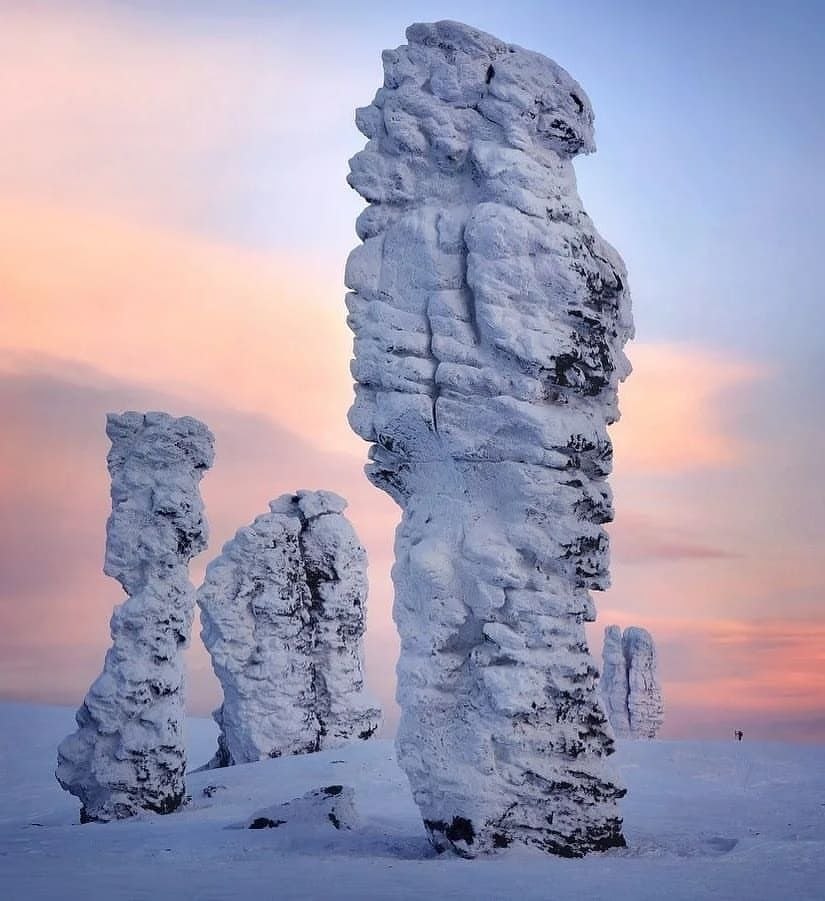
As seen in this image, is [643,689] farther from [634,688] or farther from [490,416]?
[490,416]

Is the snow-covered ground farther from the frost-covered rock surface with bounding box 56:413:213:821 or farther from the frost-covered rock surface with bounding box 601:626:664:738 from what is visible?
the frost-covered rock surface with bounding box 601:626:664:738

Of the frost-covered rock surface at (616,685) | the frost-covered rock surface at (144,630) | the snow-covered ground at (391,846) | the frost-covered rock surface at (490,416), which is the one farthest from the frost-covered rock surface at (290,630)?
the frost-covered rock surface at (616,685)

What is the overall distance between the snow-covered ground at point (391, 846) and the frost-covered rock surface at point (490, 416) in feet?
2.85

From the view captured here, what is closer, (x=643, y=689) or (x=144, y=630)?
(x=144, y=630)

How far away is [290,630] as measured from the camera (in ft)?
72.3

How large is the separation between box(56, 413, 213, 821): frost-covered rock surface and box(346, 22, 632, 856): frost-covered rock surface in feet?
19.9

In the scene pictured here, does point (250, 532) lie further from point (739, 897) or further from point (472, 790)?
point (739, 897)

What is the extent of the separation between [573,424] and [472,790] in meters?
3.40

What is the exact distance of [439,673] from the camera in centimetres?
1088

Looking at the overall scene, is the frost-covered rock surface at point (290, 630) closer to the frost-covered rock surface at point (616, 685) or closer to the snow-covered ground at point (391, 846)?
the snow-covered ground at point (391, 846)

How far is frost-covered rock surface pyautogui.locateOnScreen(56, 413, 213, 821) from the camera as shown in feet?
54.0

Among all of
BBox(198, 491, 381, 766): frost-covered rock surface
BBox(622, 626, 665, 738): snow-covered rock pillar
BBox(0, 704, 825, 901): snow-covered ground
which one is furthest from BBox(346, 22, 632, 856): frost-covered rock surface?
BBox(622, 626, 665, 738): snow-covered rock pillar

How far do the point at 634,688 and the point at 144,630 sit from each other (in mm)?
22127

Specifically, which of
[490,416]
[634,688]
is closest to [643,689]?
[634,688]
